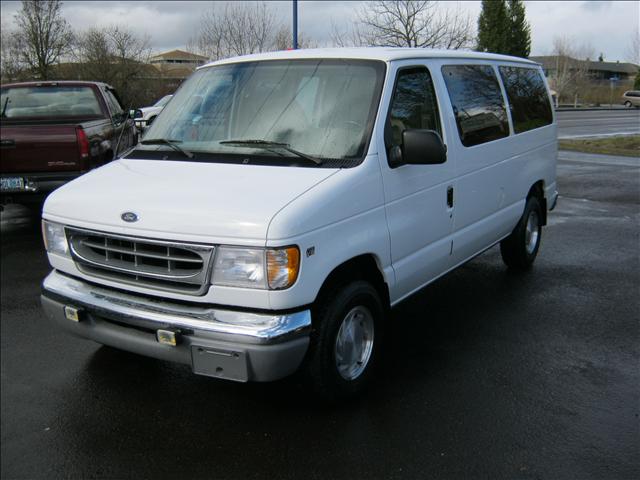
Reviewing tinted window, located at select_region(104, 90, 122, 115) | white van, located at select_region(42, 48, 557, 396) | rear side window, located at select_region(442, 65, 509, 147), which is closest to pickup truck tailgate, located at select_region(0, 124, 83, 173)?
tinted window, located at select_region(104, 90, 122, 115)

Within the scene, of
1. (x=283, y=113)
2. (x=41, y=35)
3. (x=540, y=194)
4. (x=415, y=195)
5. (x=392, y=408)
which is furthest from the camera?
(x=41, y=35)

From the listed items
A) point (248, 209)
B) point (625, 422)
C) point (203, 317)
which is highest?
point (248, 209)

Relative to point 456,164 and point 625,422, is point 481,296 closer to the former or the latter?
point 456,164

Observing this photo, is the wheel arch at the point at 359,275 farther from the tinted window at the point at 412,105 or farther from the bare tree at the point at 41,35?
the bare tree at the point at 41,35

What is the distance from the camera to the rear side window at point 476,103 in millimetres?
4910

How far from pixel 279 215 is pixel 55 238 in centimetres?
159

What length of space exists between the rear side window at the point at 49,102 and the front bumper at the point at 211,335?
21.7 ft

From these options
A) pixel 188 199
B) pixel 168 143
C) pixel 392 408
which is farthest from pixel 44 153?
pixel 392 408

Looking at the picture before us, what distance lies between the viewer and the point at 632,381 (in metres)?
4.21

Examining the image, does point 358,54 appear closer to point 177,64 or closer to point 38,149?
point 38,149

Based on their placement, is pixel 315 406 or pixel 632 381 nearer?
pixel 315 406

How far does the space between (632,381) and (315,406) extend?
85.1 inches

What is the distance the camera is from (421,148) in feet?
12.8

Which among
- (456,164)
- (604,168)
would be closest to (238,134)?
(456,164)
